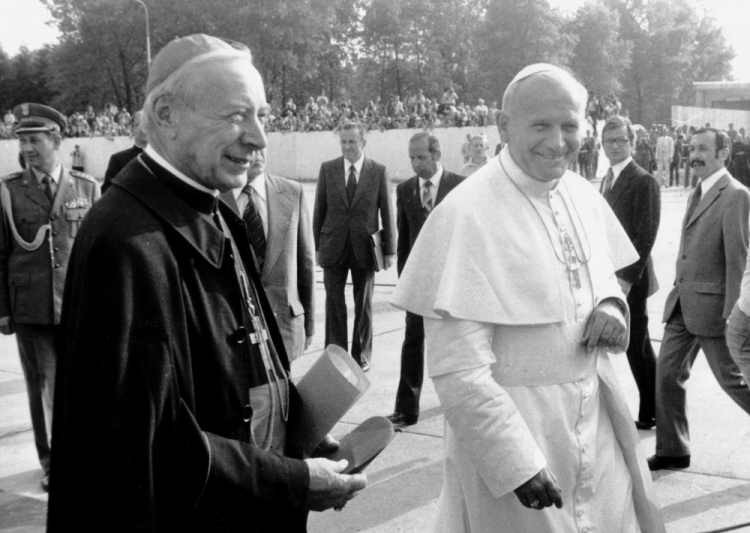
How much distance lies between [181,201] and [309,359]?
533 centimetres

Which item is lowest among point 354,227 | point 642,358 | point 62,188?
point 642,358

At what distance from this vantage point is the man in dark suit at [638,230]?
498cm

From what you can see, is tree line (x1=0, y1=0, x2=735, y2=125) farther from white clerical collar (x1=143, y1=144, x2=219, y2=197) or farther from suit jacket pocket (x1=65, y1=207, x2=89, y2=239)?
white clerical collar (x1=143, y1=144, x2=219, y2=197)

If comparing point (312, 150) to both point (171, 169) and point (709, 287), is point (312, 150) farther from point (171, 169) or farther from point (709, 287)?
point (171, 169)

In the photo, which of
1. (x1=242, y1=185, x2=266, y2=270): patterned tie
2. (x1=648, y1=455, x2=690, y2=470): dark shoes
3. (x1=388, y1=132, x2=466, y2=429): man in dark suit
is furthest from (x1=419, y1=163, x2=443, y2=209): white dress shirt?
(x1=648, y1=455, x2=690, y2=470): dark shoes

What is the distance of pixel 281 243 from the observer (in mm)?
4488

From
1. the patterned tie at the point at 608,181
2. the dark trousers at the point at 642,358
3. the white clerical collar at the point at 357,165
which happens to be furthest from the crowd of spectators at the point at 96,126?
the dark trousers at the point at 642,358

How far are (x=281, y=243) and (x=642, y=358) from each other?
2367 mm

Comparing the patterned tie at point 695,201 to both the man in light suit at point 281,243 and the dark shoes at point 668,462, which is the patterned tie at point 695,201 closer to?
the dark shoes at point 668,462

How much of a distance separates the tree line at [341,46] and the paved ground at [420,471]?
5478cm

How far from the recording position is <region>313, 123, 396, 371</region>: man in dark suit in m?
6.94

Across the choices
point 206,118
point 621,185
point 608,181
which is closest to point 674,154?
point 608,181

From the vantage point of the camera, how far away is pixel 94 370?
1.57 meters

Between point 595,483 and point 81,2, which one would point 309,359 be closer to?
point 595,483
